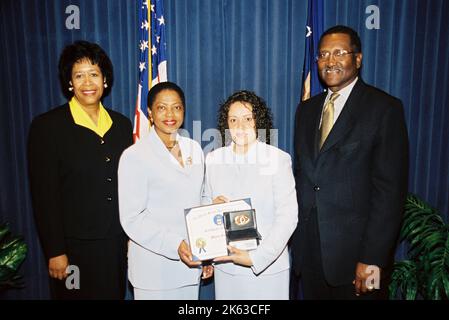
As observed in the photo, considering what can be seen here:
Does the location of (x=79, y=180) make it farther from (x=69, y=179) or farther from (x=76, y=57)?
(x=76, y=57)

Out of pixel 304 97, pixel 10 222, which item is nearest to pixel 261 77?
pixel 304 97

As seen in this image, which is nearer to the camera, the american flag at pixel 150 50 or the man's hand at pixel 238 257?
the man's hand at pixel 238 257

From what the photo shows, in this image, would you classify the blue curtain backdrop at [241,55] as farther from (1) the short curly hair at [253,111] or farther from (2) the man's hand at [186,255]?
(2) the man's hand at [186,255]

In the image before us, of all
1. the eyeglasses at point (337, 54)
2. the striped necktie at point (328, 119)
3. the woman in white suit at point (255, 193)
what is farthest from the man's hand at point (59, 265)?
the eyeglasses at point (337, 54)

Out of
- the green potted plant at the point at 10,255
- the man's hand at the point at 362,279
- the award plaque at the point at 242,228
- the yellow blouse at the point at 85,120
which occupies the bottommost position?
the green potted plant at the point at 10,255

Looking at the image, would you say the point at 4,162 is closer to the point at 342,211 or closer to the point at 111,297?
the point at 111,297

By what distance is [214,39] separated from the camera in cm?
323

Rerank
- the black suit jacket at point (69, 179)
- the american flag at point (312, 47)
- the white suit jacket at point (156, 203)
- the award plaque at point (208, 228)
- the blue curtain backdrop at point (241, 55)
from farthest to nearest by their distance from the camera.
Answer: the blue curtain backdrop at point (241, 55) < the american flag at point (312, 47) < the black suit jacket at point (69, 179) < the white suit jacket at point (156, 203) < the award plaque at point (208, 228)

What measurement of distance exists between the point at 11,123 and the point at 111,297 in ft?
7.18

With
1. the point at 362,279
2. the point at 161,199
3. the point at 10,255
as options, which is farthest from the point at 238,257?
the point at 10,255

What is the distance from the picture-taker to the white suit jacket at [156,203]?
2.02m

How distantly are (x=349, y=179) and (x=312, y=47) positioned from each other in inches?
58.0

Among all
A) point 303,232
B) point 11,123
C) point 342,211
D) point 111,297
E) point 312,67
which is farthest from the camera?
point 11,123

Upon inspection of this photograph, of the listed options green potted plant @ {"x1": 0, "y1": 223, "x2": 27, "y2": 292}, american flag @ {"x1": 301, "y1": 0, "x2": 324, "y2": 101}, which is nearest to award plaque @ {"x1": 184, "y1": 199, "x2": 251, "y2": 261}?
american flag @ {"x1": 301, "y1": 0, "x2": 324, "y2": 101}
